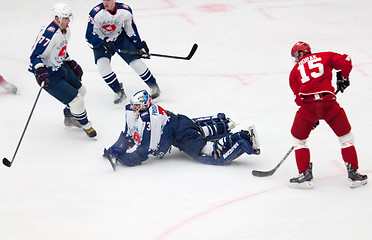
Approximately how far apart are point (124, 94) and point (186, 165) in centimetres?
150

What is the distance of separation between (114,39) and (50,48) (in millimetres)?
934

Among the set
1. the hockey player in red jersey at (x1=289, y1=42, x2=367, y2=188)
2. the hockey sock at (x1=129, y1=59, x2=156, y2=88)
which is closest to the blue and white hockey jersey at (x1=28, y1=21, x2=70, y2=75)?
the hockey sock at (x1=129, y1=59, x2=156, y2=88)

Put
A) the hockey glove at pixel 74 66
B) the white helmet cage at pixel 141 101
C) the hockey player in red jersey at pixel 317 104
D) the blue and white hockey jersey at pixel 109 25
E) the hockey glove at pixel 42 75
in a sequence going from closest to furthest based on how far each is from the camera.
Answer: the hockey player in red jersey at pixel 317 104, the white helmet cage at pixel 141 101, the hockey glove at pixel 42 75, the hockey glove at pixel 74 66, the blue and white hockey jersey at pixel 109 25

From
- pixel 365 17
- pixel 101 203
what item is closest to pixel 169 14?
pixel 365 17

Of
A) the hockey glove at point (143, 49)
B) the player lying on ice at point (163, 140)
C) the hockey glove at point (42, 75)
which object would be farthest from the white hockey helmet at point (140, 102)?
the hockey glove at point (143, 49)

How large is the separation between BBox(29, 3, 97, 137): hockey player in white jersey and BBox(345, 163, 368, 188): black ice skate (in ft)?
6.88

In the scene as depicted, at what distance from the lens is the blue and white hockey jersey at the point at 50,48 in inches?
206

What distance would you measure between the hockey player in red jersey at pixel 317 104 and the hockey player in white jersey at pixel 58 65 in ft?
A: 5.95

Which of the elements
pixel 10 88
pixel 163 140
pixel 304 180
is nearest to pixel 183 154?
pixel 163 140

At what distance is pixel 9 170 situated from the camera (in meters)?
5.05

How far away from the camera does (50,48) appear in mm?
5273

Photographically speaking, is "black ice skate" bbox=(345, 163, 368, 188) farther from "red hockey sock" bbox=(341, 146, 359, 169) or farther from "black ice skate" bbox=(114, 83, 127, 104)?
"black ice skate" bbox=(114, 83, 127, 104)

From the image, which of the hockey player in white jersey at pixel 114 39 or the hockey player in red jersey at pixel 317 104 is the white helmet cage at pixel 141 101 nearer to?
the hockey player in red jersey at pixel 317 104

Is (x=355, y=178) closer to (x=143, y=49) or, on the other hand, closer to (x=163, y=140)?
(x=163, y=140)
